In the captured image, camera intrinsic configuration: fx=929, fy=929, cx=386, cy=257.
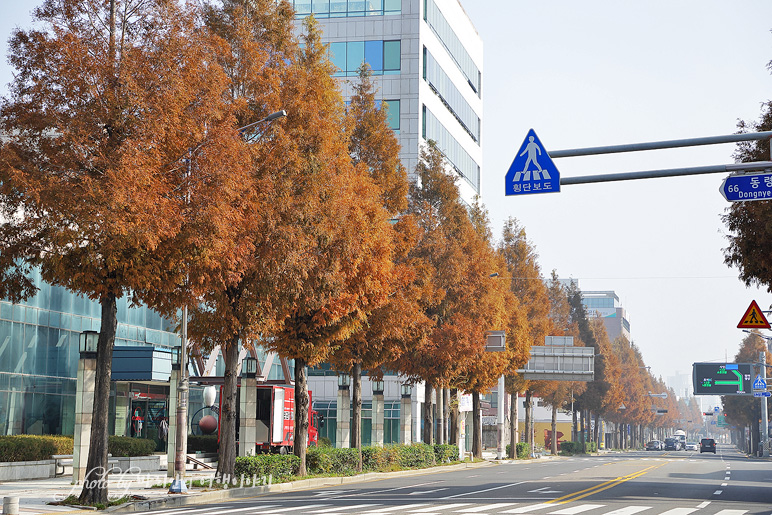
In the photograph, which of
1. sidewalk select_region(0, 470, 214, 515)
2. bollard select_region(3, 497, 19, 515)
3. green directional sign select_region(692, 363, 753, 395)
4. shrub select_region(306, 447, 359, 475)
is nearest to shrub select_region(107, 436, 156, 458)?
sidewalk select_region(0, 470, 214, 515)

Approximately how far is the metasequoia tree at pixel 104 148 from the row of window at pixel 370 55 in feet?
148

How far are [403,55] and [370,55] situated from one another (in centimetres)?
269

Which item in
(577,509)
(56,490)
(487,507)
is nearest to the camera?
(487,507)

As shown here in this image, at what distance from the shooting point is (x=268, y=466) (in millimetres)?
27938

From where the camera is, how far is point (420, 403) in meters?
64.6

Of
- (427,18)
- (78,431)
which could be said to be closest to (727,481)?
(78,431)

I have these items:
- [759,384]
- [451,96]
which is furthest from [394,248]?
[759,384]

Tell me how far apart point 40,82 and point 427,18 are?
4971 centimetres

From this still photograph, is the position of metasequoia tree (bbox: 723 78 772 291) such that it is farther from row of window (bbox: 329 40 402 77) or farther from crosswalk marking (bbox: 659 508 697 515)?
row of window (bbox: 329 40 402 77)

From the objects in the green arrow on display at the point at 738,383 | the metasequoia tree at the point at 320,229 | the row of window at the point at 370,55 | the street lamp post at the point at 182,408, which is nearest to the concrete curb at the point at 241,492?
the street lamp post at the point at 182,408

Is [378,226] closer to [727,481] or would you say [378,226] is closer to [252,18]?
[252,18]

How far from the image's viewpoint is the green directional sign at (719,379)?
83.0 meters

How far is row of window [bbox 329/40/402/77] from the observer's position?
6519 centimetres

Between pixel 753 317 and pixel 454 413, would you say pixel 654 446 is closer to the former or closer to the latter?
pixel 454 413
